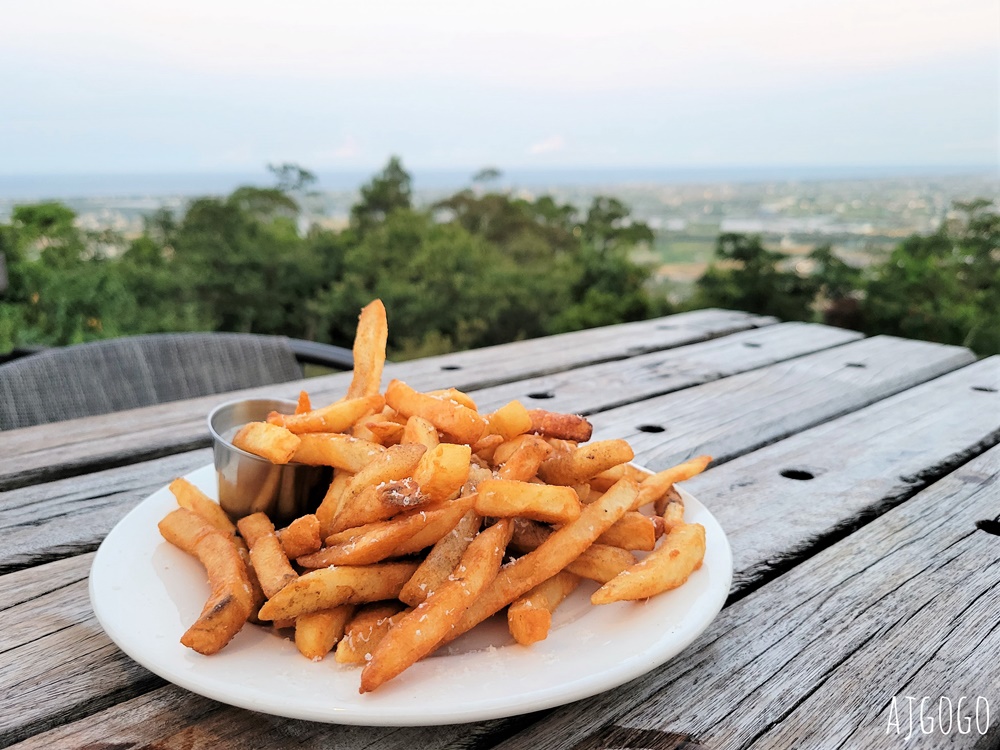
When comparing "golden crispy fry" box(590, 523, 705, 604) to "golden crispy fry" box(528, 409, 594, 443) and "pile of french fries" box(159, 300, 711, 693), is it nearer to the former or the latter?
"pile of french fries" box(159, 300, 711, 693)

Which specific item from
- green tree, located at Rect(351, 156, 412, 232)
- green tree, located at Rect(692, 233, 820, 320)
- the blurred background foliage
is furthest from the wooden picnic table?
green tree, located at Rect(351, 156, 412, 232)

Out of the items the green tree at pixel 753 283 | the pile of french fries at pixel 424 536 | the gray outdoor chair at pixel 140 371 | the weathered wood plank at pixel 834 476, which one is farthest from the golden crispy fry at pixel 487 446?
the green tree at pixel 753 283

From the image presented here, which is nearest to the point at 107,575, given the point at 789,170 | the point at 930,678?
the point at 930,678

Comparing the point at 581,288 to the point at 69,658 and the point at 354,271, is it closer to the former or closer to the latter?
the point at 354,271

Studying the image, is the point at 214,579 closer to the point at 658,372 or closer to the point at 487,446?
the point at 487,446

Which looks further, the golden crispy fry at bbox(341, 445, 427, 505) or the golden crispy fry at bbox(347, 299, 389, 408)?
the golden crispy fry at bbox(347, 299, 389, 408)

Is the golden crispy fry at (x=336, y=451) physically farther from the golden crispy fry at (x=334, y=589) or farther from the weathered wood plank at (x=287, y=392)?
the weathered wood plank at (x=287, y=392)
